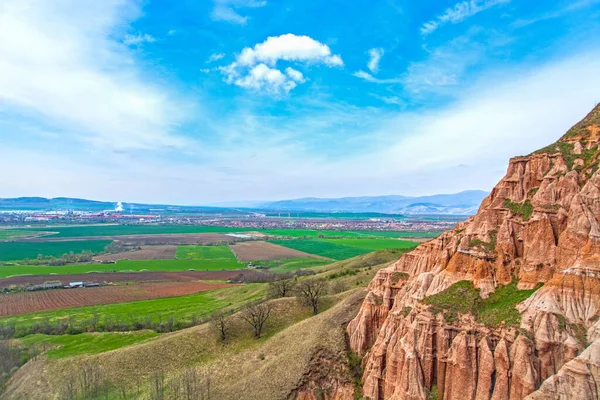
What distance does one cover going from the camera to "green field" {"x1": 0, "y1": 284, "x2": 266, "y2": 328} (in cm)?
10325

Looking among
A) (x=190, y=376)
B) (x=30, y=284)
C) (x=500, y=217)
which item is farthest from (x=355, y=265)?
(x=30, y=284)

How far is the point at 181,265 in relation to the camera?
19638cm

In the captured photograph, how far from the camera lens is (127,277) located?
163625 mm

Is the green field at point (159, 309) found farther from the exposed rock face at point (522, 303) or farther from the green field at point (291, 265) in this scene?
the exposed rock face at point (522, 303)

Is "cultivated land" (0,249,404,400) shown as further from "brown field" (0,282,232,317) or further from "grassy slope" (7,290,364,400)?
"brown field" (0,282,232,317)

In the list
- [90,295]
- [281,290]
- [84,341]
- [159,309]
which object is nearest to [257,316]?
[281,290]

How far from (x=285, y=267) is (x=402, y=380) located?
483 feet

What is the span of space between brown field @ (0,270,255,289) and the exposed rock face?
129 m

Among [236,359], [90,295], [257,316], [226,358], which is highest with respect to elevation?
[257,316]

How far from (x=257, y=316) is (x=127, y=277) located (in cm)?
11706

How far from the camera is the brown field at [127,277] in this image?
494ft

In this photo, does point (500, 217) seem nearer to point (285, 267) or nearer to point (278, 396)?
point (278, 396)

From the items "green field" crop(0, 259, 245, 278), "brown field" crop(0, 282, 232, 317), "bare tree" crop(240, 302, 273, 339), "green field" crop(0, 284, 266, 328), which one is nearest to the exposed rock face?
"bare tree" crop(240, 302, 273, 339)

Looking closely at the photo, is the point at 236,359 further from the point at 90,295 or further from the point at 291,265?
the point at 291,265
